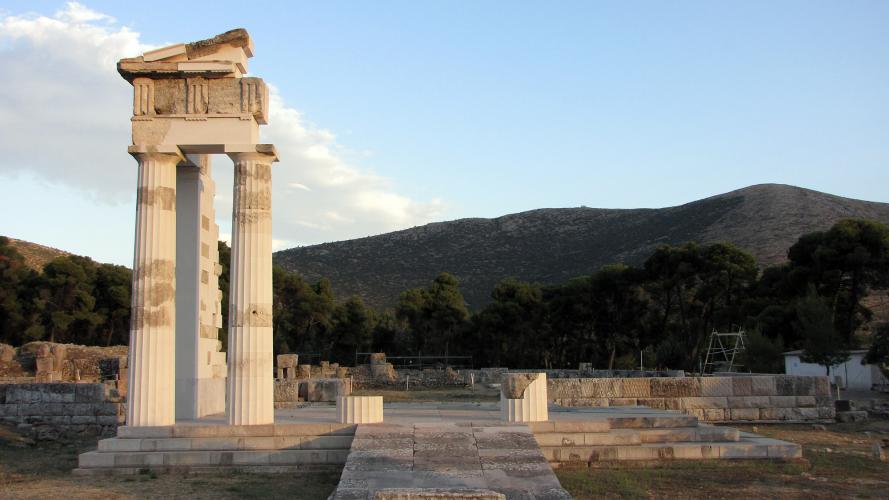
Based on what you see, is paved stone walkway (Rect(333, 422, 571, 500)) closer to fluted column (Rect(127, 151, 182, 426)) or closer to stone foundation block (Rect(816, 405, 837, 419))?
fluted column (Rect(127, 151, 182, 426))

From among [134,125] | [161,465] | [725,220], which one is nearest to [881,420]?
[161,465]

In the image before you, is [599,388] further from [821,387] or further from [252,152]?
[252,152]

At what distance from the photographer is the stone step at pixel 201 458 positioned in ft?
43.8

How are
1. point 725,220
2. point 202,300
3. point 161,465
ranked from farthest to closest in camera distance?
1. point 725,220
2. point 202,300
3. point 161,465

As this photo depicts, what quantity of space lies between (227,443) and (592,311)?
137ft

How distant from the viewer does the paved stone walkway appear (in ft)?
33.9

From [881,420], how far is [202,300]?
17.3 m

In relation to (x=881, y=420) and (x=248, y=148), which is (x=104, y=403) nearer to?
(x=248, y=148)

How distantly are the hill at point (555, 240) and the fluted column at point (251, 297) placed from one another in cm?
5278

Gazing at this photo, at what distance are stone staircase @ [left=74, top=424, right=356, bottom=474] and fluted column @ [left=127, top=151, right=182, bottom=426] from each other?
58 centimetres

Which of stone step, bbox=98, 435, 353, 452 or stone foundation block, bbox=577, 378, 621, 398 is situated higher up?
stone foundation block, bbox=577, 378, 621, 398

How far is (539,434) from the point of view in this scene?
13.6 meters

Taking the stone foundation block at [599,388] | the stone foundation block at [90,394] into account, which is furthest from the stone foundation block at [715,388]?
the stone foundation block at [90,394]

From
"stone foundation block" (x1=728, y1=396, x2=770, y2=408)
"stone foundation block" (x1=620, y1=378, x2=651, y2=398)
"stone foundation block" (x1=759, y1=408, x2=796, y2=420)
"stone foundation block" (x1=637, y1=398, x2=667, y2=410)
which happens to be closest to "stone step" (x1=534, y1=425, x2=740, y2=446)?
"stone foundation block" (x1=637, y1=398, x2=667, y2=410)
